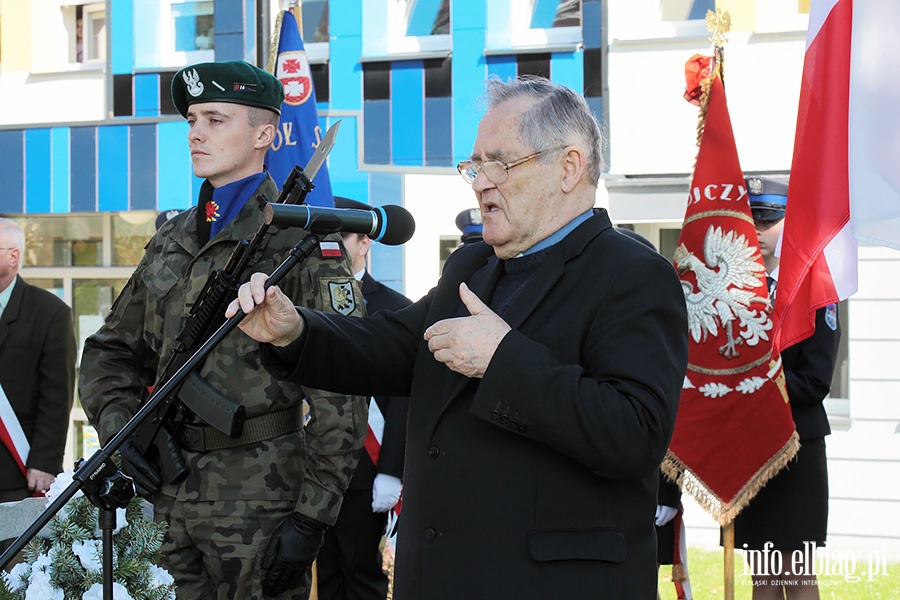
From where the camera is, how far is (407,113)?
8359 millimetres

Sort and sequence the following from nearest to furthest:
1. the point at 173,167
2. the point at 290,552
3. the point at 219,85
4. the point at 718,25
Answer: the point at 290,552 → the point at 219,85 → the point at 718,25 → the point at 173,167

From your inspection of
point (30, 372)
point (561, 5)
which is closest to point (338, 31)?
point (561, 5)

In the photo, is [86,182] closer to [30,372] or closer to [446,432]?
[30,372]

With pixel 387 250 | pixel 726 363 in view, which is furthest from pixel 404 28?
pixel 726 363

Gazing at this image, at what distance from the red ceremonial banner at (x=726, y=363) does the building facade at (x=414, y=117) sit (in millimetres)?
1979

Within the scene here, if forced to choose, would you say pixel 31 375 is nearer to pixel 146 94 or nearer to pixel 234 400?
pixel 234 400

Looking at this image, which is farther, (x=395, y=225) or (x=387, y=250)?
(x=387, y=250)

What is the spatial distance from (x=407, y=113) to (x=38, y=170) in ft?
10.9

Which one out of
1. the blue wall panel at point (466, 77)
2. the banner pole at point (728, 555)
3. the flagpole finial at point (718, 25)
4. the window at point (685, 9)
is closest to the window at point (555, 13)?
the blue wall panel at point (466, 77)

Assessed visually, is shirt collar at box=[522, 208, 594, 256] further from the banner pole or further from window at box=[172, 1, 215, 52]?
window at box=[172, 1, 215, 52]

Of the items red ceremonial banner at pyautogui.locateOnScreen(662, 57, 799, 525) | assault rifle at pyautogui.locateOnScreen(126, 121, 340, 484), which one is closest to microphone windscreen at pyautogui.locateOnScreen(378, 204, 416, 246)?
assault rifle at pyautogui.locateOnScreen(126, 121, 340, 484)

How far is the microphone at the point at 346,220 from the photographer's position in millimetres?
2145

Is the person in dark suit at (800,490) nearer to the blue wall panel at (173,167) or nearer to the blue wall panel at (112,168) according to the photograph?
the blue wall panel at (173,167)

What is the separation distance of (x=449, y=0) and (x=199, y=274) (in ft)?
19.3
